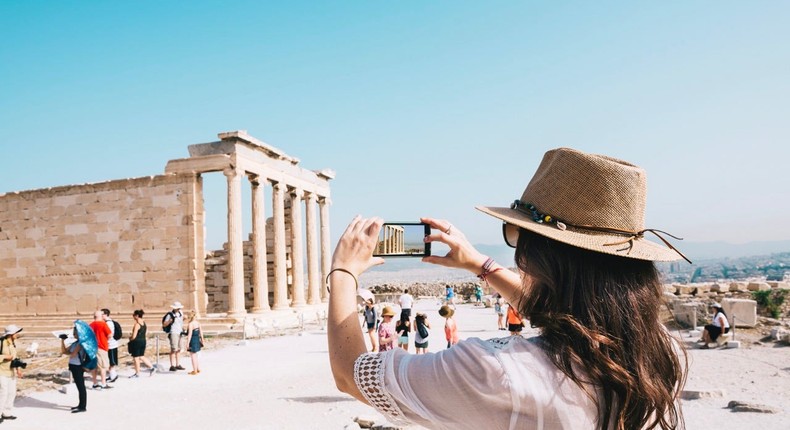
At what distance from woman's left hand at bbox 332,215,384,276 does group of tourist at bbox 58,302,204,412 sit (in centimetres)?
979

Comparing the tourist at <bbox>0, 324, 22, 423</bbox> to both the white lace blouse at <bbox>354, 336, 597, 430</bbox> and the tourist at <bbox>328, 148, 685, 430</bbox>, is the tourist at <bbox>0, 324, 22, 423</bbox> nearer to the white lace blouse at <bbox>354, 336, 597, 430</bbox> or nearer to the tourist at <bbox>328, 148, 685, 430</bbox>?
the tourist at <bbox>328, 148, 685, 430</bbox>

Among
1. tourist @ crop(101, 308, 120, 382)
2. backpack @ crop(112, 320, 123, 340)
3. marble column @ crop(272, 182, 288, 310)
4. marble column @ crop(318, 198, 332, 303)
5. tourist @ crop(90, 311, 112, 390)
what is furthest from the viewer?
marble column @ crop(318, 198, 332, 303)

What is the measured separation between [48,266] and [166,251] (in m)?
5.35

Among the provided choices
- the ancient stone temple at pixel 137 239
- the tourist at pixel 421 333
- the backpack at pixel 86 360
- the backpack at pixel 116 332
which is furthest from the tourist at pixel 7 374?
the ancient stone temple at pixel 137 239

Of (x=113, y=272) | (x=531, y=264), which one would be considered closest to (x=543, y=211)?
(x=531, y=264)

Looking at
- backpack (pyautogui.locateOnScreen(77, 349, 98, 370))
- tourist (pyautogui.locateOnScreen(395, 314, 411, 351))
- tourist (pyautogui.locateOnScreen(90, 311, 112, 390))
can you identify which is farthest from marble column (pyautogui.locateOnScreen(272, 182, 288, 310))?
backpack (pyautogui.locateOnScreen(77, 349, 98, 370))

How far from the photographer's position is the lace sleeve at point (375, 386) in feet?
Result: 5.34

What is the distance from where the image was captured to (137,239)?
2302 centimetres

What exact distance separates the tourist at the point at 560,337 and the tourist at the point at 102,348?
37.8 ft

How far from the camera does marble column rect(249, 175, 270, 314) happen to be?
23844 mm

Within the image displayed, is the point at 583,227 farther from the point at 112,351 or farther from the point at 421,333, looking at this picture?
the point at 112,351

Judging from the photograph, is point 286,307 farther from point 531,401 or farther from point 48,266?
point 531,401

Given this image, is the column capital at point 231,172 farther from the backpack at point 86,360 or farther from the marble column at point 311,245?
the backpack at point 86,360

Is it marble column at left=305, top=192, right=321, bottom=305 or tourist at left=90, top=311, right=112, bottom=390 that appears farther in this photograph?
marble column at left=305, top=192, right=321, bottom=305
